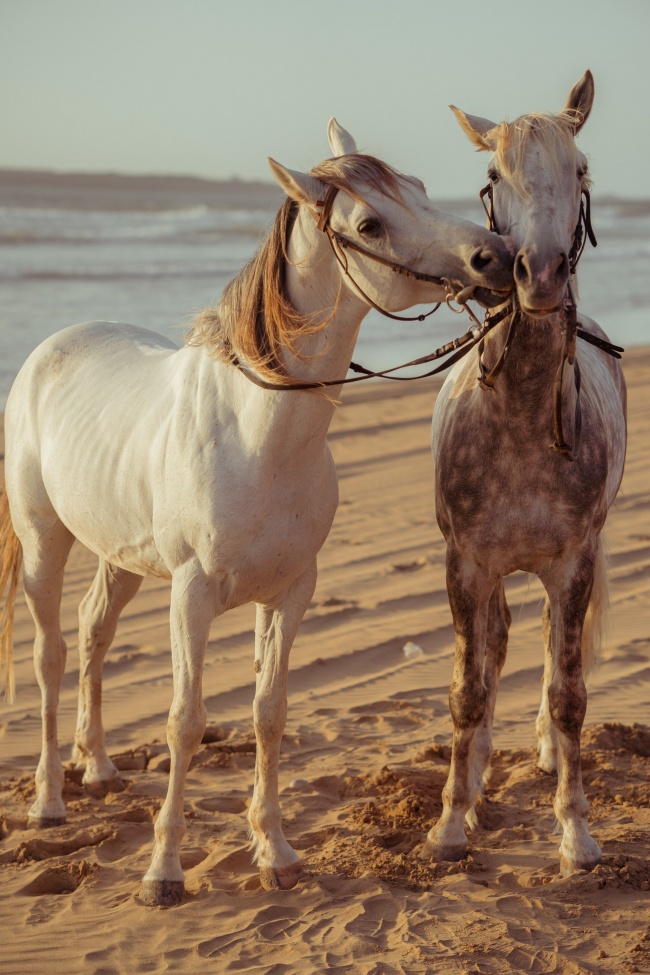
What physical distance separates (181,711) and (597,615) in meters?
2.13

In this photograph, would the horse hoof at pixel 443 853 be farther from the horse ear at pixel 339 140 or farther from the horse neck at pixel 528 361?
the horse ear at pixel 339 140

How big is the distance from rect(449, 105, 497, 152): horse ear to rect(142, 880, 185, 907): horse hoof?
2.85 meters

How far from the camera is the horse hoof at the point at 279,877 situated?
3.96m

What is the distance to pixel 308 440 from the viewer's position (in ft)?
12.3

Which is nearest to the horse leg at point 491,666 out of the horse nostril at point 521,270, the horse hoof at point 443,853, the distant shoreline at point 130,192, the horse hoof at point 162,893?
the horse hoof at point 443,853

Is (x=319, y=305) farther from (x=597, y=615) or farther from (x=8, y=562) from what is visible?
(x=597, y=615)

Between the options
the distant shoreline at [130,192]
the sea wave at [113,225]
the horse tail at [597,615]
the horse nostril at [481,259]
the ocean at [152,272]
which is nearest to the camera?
the horse nostril at [481,259]

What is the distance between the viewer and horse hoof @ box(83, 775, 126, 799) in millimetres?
4805

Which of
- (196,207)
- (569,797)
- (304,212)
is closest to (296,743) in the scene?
(569,797)

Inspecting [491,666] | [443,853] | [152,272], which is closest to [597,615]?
[491,666]

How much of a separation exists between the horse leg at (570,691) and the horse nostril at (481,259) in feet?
4.27

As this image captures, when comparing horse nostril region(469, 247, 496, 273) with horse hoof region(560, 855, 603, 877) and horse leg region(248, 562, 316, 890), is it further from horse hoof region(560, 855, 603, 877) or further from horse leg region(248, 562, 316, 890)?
horse hoof region(560, 855, 603, 877)

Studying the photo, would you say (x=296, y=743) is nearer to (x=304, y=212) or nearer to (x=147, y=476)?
(x=147, y=476)

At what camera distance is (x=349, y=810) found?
4520 millimetres
